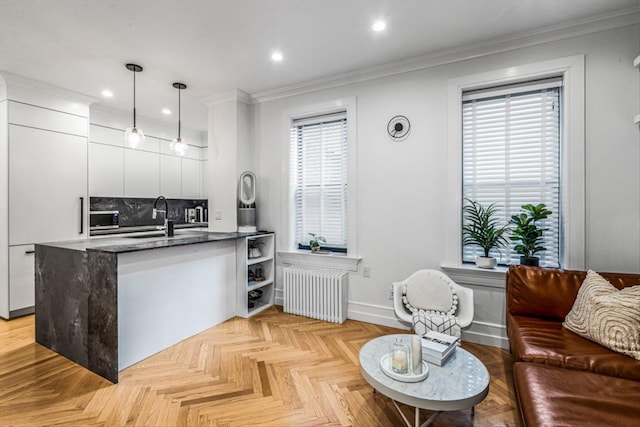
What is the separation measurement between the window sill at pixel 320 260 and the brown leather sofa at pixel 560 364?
158cm

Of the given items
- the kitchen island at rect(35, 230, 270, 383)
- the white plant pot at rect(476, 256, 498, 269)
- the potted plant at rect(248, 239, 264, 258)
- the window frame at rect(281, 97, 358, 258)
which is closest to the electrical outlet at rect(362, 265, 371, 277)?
the window frame at rect(281, 97, 358, 258)

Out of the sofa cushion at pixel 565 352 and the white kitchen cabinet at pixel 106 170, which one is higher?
the white kitchen cabinet at pixel 106 170

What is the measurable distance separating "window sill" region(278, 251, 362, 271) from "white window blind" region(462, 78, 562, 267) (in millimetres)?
1188

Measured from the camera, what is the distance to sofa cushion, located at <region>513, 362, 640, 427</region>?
1227mm

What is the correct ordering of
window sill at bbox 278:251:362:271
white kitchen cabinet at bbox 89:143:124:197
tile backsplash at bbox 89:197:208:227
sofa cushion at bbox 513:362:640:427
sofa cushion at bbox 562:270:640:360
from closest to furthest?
sofa cushion at bbox 513:362:640:427, sofa cushion at bbox 562:270:640:360, window sill at bbox 278:251:362:271, white kitchen cabinet at bbox 89:143:124:197, tile backsplash at bbox 89:197:208:227

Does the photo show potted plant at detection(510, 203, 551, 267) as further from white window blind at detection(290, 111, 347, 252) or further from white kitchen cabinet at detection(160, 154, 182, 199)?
white kitchen cabinet at detection(160, 154, 182, 199)

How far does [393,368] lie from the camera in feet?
5.55

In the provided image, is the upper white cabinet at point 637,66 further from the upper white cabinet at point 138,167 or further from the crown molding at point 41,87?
the upper white cabinet at point 138,167

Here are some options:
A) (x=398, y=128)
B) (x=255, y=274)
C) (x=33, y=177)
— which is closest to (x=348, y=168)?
(x=398, y=128)

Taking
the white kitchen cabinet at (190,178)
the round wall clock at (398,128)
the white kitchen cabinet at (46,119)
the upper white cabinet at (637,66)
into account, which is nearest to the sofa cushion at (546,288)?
the upper white cabinet at (637,66)

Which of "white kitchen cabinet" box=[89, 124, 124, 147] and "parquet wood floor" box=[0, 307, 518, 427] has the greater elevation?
"white kitchen cabinet" box=[89, 124, 124, 147]

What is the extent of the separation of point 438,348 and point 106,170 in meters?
4.94

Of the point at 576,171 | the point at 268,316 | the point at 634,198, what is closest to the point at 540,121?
the point at 576,171

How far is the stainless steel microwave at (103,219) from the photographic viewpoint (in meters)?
4.43
